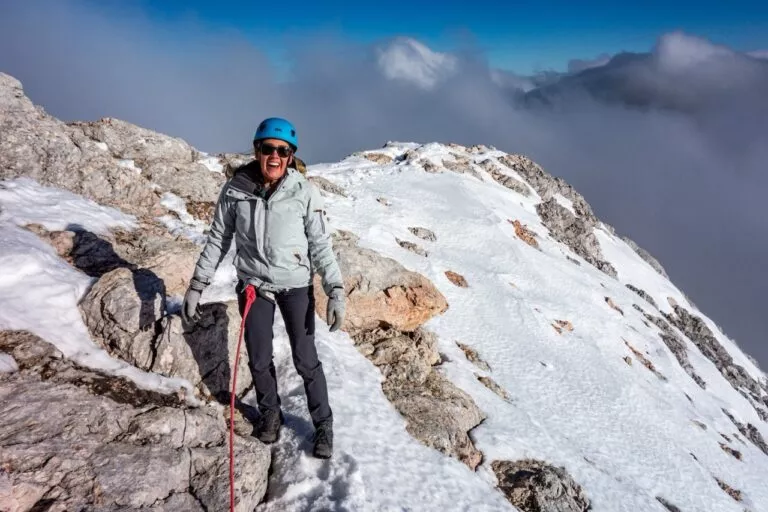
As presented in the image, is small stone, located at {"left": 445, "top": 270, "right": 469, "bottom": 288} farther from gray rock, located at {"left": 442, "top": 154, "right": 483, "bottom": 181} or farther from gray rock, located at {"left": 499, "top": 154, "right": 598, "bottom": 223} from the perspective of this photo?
gray rock, located at {"left": 499, "top": 154, "right": 598, "bottom": 223}

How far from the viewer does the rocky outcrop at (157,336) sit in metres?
8.02

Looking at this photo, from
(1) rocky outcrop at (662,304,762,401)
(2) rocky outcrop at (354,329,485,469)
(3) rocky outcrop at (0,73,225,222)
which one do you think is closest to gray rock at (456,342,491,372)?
(2) rocky outcrop at (354,329,485,469)

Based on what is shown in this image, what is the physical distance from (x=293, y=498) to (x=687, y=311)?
54643mm

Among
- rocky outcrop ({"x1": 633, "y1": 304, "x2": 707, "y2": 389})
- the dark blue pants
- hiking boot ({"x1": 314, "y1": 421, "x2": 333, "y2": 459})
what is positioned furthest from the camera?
rocky outcrop ({"x1": 633, "y1": 304, "x2": 707, "y2": 389})

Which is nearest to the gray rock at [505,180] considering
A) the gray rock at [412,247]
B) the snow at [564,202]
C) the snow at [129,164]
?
the snow at [564,202]

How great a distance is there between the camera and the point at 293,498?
661 centimetres

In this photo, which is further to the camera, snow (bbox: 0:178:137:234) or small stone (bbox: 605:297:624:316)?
small stone (bbox: 605:297:624:316)

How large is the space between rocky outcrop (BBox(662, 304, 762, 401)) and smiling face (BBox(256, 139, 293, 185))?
Result: 47089 millimetres

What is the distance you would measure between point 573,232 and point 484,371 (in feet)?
126

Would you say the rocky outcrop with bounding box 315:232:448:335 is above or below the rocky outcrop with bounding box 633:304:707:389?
below

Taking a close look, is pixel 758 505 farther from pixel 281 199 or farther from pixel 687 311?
pixel 687 311

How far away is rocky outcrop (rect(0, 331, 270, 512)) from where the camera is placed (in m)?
5.10

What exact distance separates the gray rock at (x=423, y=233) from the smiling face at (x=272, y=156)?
24.4 meters

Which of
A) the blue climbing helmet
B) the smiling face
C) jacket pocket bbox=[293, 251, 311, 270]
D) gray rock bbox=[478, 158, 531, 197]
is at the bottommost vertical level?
jacket pocket bbox=[293, 251, 311, 270]
